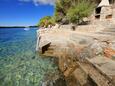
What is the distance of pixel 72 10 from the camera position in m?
28.9

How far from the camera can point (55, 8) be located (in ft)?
147

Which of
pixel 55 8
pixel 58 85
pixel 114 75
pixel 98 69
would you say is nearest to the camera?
pixel 114 75

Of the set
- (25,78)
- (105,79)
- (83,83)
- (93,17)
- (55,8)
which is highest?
(55,8)

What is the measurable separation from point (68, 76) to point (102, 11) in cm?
2475

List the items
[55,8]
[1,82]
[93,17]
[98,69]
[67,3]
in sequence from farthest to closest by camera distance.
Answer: [55,8] → [67,3] → [93,17] → [1,82] → [98,69]

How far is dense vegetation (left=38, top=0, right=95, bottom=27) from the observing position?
92.2ft

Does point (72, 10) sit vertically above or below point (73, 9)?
below

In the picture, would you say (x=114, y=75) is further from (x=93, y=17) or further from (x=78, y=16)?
(x=93, y=17)

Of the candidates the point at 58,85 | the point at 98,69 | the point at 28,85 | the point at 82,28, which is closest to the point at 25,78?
the point at 28,85

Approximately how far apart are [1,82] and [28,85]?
1632 millimetres

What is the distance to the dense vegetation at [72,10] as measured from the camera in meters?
28.1

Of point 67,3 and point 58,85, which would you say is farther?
point 67,3

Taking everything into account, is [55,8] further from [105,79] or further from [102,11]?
[105,79]

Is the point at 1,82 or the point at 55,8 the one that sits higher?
the point at 55,8
